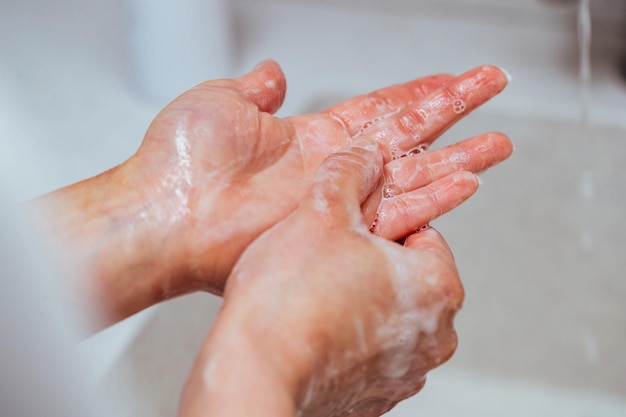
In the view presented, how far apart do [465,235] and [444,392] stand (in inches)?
9.8

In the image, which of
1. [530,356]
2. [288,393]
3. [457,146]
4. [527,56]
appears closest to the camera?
[288,393]

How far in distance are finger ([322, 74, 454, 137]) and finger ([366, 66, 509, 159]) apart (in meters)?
0.03

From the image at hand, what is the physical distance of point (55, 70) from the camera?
0.96 m

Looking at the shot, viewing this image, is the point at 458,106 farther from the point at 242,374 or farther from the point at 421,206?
the point at 242,374

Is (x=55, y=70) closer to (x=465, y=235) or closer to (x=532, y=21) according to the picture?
(x=465, y=235)

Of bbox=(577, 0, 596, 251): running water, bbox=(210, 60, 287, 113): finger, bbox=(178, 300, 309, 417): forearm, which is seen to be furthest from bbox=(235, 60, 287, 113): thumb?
bbox=(577, 0, 596, 251): running water

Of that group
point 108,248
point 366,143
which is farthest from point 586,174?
point 108,248

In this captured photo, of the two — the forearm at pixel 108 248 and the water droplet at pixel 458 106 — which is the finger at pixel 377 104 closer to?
the water droplet at pixel 458 106

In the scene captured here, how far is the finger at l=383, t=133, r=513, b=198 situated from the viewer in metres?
0.68

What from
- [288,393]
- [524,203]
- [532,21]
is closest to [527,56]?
[532,21]

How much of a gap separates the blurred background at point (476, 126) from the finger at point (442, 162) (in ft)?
1.29

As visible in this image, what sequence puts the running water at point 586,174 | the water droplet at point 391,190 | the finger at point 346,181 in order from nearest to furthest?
the finger at point 346,181 → the water droplet at point 391,190 → the running water at point 586,174

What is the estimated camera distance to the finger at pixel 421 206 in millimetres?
640

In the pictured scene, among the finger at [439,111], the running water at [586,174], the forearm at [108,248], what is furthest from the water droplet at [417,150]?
the running water at [586,174]
